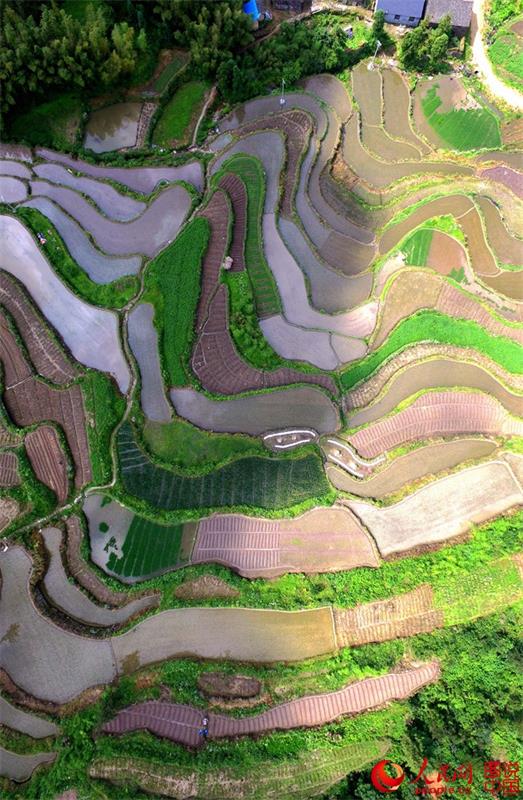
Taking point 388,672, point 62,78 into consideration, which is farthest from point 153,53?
point 388,672

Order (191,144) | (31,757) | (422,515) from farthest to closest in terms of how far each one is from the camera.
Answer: (191,144) → (422,515) → (31,757)

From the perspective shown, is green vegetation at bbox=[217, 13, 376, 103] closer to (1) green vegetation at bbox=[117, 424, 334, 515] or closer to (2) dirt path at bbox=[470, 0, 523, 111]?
(2) dirt path at bbox=[470, 0, 523, 111]

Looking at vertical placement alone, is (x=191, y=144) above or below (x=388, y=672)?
above

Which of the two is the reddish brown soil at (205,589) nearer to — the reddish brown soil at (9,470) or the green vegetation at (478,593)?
the reddish brown soil at (9,470)

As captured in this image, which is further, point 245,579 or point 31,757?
point 245,579

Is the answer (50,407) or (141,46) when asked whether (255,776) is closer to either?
(50,407)

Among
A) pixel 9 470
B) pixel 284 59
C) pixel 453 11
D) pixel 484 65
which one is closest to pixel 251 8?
pixel 284 59

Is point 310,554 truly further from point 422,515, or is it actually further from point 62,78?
point 62,78
